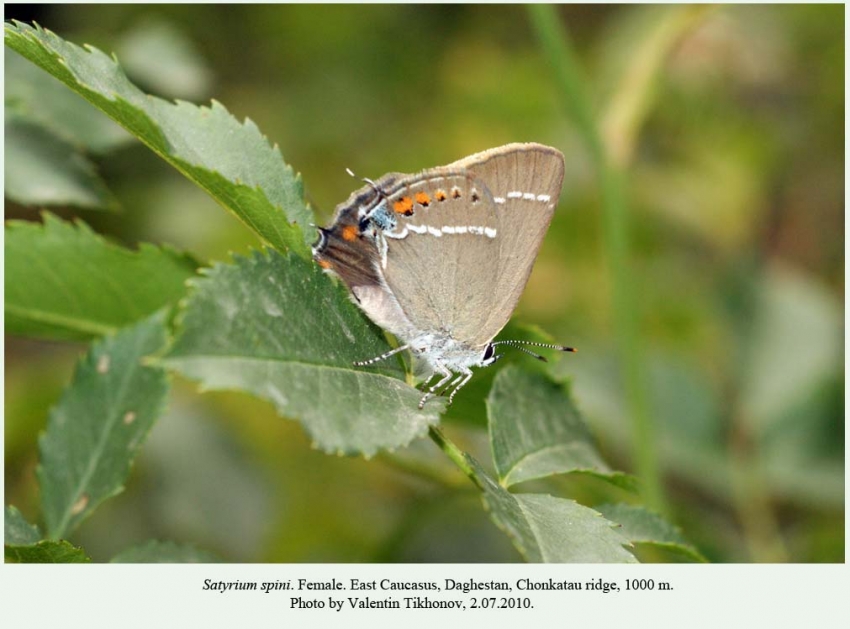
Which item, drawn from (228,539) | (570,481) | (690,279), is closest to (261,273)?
(570,481)

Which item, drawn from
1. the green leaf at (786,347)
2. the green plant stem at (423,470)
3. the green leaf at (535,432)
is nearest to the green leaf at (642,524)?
the green leaf at (535,432)

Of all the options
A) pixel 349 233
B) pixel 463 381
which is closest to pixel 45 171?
pixel 349 233

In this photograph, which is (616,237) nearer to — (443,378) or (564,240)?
(443,378)

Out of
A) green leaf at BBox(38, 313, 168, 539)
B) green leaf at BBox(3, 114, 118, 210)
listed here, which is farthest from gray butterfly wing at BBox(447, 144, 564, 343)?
green leaf at BBox(3, 114, 118, 210)

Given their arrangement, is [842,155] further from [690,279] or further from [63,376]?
[63,376]

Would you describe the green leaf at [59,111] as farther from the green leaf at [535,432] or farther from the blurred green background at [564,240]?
the green leaf at [535,432]

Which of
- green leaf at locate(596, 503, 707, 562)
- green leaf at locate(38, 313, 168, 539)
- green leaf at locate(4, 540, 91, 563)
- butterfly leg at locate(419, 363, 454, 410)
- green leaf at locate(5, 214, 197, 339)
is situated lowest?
green leaf at locate(4, 540, 91, 563)

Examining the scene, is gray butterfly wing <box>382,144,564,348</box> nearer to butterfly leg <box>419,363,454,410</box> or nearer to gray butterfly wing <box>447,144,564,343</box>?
gray butterfly wing <box>447,144,564,343</box>
